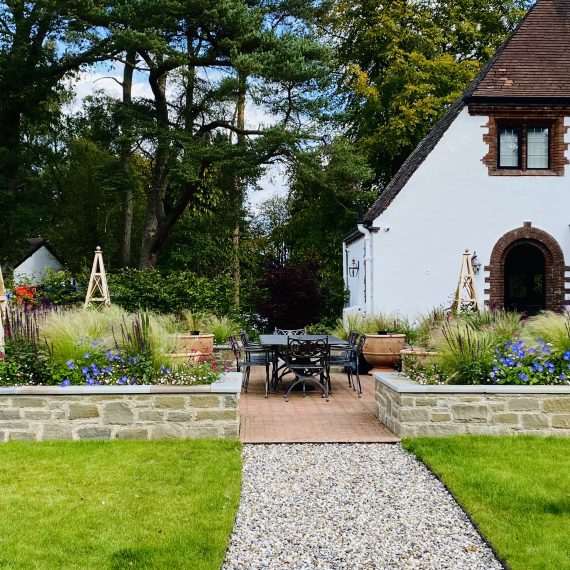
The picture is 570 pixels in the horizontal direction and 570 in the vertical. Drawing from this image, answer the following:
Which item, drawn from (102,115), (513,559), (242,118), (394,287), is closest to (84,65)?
(102,115)

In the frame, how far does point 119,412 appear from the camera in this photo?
6957mm

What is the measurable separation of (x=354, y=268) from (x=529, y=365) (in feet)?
→ 35.6

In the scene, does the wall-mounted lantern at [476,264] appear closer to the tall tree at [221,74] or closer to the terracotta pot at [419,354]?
the tall tree at [221,74]

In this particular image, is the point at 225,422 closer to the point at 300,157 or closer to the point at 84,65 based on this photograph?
the point at 300,157

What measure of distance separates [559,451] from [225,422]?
3.34 meters

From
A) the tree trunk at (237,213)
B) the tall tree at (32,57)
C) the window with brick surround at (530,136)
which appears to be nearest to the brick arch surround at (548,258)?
the window with brick surround at (530,136)

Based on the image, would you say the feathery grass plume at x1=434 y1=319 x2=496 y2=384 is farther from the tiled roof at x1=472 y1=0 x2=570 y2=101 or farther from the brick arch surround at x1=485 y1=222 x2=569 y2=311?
the tiled roof at x1=472 y1=0 x2=570 y2=101

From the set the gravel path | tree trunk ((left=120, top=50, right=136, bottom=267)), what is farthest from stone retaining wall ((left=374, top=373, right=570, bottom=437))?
tree trunk ((left=120, top=50, right=136, bottom=267))

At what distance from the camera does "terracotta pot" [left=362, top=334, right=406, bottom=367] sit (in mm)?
12938

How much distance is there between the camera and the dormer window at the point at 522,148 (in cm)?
1560

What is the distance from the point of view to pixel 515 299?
60.5 ft

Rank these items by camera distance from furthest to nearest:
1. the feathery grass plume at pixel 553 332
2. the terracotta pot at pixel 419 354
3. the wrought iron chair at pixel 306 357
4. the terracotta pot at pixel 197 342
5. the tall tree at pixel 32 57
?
the tall tree at pixel 32 57, the terracotta pot at pixel 197 342, the wrought iron chair at pixel 306 357, the terracotta pot at pixel 419 354, the feathery grass plume at pixel 553 332

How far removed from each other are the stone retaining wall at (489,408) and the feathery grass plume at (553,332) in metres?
0.82

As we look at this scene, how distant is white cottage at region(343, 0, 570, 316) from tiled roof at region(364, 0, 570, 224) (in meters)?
0.04
